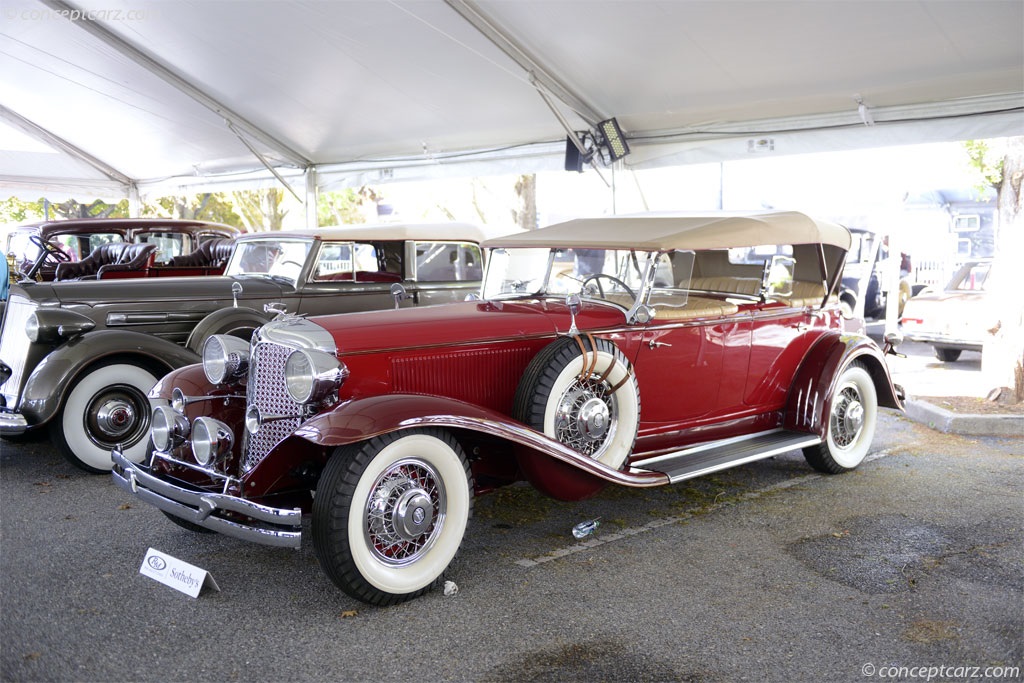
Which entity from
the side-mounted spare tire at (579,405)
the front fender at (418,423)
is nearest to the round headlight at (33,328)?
the front fender at (418,423)

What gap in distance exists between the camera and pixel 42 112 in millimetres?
14156

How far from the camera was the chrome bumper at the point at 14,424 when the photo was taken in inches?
197

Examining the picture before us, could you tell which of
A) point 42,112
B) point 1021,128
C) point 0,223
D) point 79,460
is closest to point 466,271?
point 79,460

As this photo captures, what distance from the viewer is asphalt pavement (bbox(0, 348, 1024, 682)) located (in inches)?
113

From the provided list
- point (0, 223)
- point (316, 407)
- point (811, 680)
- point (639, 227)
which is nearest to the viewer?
point (811, 680)

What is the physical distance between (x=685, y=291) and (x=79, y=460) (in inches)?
164

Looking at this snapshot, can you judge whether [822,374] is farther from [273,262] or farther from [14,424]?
[14,424]

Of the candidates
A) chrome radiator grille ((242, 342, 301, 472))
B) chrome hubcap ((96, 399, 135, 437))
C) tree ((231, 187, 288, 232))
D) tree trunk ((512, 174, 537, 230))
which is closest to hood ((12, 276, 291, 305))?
chrome hubcap ((96, 399, 135, 437))

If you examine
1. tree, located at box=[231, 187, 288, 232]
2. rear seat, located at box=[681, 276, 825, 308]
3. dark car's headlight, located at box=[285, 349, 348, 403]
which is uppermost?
tree, located at box=[231, 187, 288, 232]

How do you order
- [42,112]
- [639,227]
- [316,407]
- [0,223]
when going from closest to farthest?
1. [316,407]
2. [639,227]
3. [42,112]
4. [0,223]

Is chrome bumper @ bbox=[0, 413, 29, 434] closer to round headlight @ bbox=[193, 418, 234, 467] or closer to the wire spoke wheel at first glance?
round headlight @ bbox=[193, 418, 234, 467]

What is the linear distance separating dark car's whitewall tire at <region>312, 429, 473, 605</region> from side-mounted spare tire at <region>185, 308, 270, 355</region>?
292cm

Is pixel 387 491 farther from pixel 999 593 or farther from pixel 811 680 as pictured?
pixel 999 593

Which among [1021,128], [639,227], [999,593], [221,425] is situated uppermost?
[1021,128]
